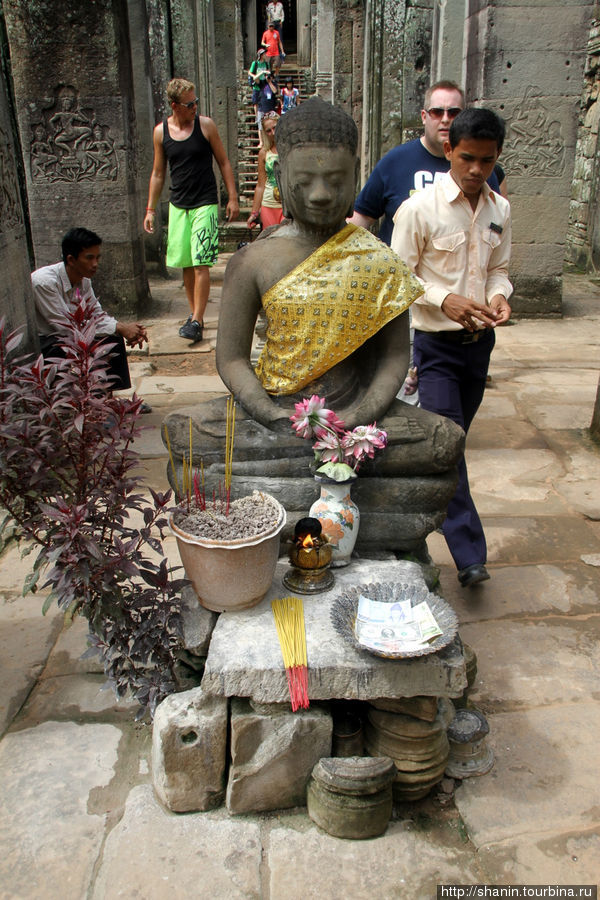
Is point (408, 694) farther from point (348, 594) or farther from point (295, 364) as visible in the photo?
point (295, 364)

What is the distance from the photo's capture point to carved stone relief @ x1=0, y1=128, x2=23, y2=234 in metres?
3.82

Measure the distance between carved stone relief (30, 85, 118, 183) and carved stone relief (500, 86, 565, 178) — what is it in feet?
12.2

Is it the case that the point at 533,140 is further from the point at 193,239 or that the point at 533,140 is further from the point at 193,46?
the point at 193,46

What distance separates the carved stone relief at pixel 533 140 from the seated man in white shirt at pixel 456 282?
15.0 feet

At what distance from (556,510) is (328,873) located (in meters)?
2.55

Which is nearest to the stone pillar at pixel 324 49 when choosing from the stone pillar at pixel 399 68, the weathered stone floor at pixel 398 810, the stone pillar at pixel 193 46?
the stone pillar at pixel 193 46

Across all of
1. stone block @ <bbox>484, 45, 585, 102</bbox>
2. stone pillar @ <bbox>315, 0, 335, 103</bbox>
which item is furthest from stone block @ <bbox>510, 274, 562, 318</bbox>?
stone pillar @ <bbox>315, 0, 335, 103</bbox>

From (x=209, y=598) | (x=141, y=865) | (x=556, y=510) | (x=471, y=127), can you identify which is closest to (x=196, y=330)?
(x=556, y=510)

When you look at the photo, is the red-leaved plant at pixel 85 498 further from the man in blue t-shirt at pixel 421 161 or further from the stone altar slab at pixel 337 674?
the man in blue t-shirt at pixel 421 161

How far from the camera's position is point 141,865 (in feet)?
6.52

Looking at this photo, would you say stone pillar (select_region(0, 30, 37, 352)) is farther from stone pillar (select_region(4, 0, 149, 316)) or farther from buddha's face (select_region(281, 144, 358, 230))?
stone pillar (select_region(4, 0, 149, 316))

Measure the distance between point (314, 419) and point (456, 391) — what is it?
2.97 ft

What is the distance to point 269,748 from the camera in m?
2.13

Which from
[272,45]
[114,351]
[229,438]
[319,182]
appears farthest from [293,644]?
[272,45]
